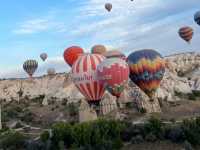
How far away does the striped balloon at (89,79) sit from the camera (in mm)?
46625

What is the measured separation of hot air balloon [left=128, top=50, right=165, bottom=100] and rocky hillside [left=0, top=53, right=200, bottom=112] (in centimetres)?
1937

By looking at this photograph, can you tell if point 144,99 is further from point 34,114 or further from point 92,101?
point 34,114

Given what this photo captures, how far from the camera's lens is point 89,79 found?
4666 cm

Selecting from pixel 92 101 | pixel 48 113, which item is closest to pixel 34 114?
pixel 48 113

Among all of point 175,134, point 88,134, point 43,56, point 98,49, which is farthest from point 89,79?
point 43,56

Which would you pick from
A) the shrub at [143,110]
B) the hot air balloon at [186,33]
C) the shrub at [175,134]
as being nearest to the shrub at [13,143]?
the shrub at [175,134]

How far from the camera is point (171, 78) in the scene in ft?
272

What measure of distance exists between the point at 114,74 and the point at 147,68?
4358 mm

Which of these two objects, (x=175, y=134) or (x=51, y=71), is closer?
(x=175, y=134)

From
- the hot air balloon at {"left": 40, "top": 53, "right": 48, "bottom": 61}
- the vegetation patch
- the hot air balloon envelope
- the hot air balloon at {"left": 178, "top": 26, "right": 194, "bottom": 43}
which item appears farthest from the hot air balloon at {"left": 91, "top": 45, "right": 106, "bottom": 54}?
the hot air balloon at {"left": 40, "top": 53, "right": 48, "bottom": 61}

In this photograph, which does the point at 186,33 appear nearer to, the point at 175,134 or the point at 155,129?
the point at 155,129

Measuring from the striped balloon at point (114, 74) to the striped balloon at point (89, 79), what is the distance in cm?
98

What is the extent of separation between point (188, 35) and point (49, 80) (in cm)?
3842

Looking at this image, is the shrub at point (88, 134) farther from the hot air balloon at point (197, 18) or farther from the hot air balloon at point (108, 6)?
the hot air balloon at point (108, 6)
